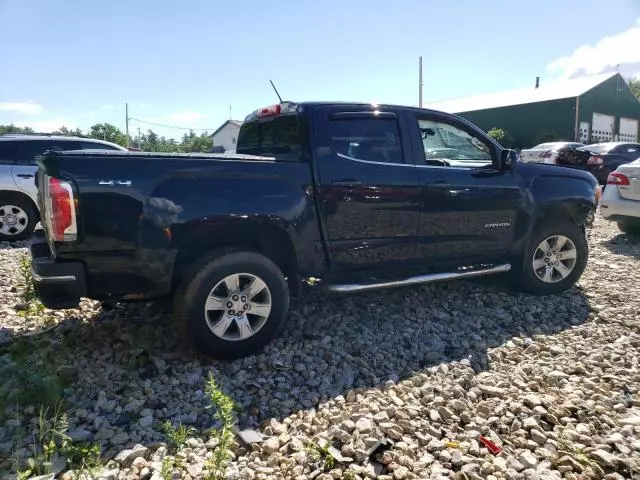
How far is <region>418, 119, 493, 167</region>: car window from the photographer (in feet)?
14.8

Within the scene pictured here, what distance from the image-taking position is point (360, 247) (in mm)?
4035

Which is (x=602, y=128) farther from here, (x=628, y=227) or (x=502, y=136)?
(x=628, y=227)

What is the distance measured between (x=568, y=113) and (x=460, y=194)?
28410mm

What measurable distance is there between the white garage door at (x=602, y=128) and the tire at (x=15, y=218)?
100 ft

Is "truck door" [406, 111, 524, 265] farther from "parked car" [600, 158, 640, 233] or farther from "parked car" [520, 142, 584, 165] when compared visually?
"parked car" [520, 142, 584, 165]

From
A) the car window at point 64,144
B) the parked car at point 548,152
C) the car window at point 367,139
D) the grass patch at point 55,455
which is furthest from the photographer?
the parked car at point 548,152

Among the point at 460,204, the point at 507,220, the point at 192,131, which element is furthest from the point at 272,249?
the point at 192,131

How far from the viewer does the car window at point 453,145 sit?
452 cm

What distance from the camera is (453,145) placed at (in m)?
4.75

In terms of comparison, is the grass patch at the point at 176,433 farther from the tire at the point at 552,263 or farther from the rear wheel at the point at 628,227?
the rear wheel at the point at 628,227

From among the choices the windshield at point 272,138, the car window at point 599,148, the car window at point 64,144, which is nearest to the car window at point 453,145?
the windshield at point 272,138

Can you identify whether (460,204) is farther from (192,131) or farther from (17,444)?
(192,131)

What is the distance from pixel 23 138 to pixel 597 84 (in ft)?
103

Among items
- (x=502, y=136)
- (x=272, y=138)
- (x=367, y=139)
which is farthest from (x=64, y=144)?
(x=502, y=136)
